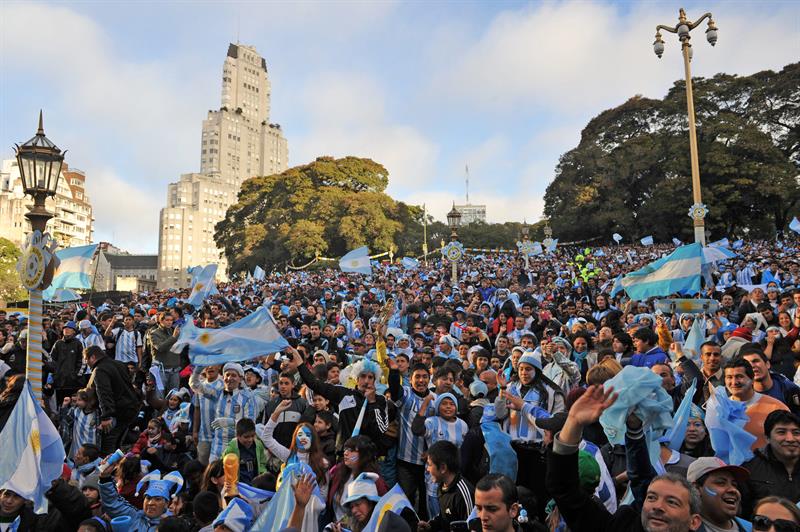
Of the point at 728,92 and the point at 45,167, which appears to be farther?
the point at 728,92

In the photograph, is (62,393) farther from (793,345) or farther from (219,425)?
(793,345)

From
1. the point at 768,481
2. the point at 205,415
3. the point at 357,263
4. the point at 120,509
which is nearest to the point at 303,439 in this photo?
the point at 120,509

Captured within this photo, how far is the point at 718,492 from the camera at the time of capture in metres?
3.25

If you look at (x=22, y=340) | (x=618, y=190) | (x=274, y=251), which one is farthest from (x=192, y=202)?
(x=22, y=340)

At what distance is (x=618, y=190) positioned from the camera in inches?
1795

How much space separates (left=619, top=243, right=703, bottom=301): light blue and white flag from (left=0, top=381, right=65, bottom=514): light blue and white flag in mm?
8321

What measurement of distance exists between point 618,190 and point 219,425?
142 ft

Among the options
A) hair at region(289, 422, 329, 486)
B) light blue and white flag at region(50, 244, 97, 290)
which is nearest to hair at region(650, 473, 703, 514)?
hair at region(289, 422, 329, 486)

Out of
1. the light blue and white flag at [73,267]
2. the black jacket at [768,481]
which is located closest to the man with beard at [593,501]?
the black jacket at [768,481]

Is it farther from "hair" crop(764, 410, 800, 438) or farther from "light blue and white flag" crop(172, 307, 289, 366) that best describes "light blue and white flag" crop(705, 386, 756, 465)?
"light blue and white flag" crop(172, 307, 289, 366)

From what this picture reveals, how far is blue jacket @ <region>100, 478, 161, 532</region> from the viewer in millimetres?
5211

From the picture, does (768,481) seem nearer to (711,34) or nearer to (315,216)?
(711,34)

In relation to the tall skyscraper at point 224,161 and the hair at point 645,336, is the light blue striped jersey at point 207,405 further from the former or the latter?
the tall skyscraper at point 224,161

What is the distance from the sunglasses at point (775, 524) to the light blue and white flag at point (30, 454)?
4.73 meters
